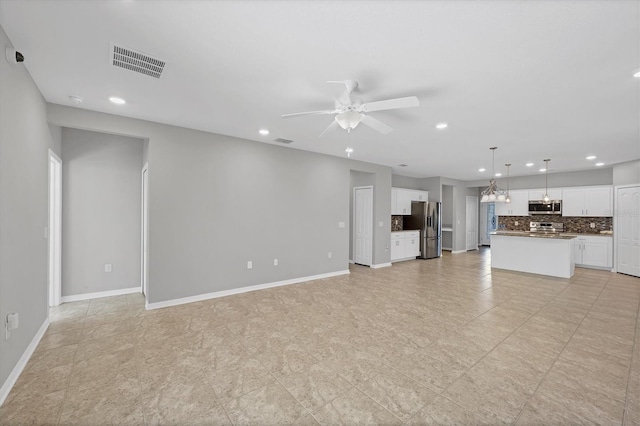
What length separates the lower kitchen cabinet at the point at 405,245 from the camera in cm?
810

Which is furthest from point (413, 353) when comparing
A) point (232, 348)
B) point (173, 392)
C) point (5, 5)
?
point (5, 5)

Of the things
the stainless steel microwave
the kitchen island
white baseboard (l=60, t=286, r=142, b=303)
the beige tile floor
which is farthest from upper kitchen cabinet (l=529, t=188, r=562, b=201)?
white baseboard (l=60, t=286, r=142, b=303)

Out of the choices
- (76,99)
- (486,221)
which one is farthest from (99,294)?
(486,221)

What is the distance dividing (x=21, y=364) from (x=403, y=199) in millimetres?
8441

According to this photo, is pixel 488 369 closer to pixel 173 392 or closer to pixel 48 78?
pixel 173 392

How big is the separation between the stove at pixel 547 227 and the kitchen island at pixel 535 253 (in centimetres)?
231

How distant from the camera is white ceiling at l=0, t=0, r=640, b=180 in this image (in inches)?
72.1

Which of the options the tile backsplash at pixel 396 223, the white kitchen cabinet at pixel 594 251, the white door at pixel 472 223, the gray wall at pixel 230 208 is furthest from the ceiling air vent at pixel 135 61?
the white door at pixel 472 223

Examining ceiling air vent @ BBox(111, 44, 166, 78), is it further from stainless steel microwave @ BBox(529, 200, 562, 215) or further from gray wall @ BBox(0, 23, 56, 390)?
stainless steel microwave @ BBox(529, 200, 562, 215)

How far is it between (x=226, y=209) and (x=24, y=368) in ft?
9.52

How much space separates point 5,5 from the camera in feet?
5.98

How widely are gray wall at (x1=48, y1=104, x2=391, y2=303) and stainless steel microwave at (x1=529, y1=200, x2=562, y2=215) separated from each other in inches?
260

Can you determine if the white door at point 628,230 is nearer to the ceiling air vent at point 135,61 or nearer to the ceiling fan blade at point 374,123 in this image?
the ceiling fan blade at point 374,123

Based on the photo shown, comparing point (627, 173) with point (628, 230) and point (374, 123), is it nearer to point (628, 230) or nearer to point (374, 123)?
point (628, 230)
